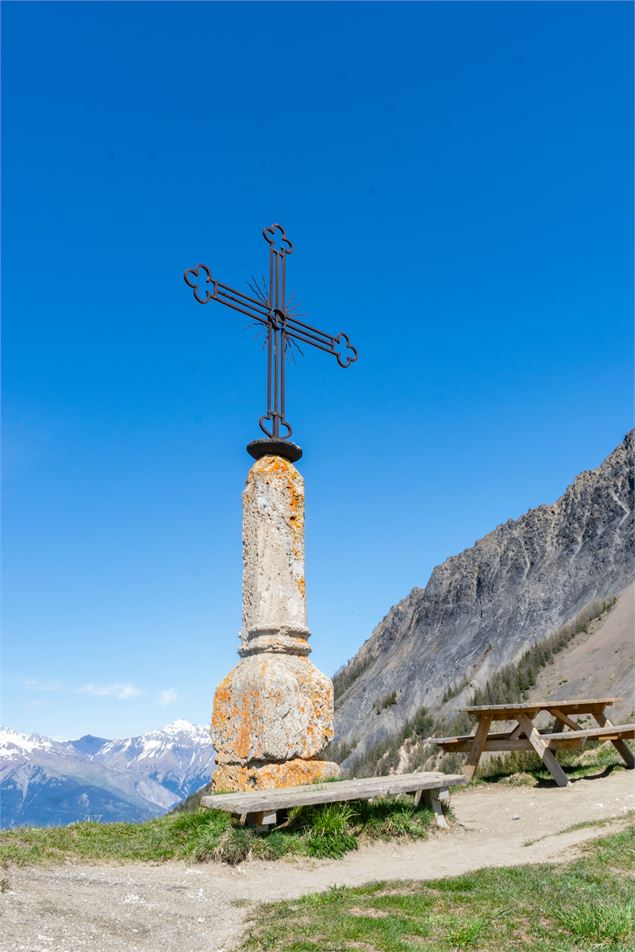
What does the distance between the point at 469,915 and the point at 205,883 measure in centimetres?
200

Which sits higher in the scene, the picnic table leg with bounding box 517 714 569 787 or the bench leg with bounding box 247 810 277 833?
the picnic table leg with bounding box 517 714 569 787

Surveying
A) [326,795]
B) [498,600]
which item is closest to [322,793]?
[326,795]

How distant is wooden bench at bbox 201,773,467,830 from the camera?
598 centimetres

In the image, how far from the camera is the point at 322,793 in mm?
6344

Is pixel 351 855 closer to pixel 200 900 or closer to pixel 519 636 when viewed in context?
pixel 200 900

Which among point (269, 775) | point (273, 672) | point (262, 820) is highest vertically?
point (273, 672)

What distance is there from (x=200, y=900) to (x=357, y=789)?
1.99 metres

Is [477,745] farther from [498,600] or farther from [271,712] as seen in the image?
[498,600]

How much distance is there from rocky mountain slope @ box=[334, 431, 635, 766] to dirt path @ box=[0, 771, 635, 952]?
99.8 ft

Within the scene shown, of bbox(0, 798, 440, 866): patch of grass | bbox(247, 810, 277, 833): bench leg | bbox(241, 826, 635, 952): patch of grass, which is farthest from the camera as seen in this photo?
bbox(247, 810, 277, 833): bench leg

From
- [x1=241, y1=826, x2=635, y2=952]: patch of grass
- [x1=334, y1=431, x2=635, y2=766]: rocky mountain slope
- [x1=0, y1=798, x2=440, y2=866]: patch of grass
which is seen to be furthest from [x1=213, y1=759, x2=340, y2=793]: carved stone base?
[x1=334, y1=431, x2=635, y2=766]: rocky mountain slope

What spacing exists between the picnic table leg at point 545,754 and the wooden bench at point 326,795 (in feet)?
9.37

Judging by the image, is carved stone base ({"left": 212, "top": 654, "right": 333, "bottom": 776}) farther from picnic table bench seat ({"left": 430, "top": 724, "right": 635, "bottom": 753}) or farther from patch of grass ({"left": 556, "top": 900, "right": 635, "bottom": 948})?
picnic table bench seat ({"left": 430, "top": 724, "right": 635, "bottom": 753})

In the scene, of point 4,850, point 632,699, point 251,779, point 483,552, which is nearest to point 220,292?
point 251,779
